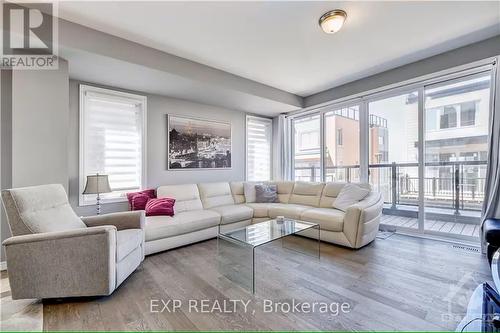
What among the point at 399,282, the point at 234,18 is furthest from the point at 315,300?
the point at 234,18

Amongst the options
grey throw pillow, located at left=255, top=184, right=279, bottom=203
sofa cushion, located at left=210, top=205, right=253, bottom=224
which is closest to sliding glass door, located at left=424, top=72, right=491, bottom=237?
→ grey throw pillow, located at left=255, top=184, right=279, bottom=203

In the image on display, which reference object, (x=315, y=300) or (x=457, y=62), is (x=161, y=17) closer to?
(x=315, y=300)

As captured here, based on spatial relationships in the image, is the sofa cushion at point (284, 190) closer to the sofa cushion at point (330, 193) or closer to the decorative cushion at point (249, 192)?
the decorative cushion at point (249, 192)

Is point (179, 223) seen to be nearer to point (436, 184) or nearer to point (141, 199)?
point (141, 199)

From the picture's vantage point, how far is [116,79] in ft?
9.95

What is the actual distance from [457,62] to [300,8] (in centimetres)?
235

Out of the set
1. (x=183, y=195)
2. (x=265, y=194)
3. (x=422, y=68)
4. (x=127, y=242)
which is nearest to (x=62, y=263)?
(x=127, y=242)

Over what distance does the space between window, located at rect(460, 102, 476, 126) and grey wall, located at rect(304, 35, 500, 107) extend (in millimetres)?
601

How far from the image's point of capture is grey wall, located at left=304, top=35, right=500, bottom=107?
2.63 meters

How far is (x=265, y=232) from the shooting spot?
2.50 meters

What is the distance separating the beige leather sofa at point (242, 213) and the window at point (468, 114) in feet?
4.95

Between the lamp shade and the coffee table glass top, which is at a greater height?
the lamp shade

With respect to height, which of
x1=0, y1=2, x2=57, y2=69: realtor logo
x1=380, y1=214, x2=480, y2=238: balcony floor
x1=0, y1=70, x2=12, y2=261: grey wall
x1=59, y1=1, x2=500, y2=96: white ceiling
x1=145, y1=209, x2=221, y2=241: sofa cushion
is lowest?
x1=380, y1=214, x2=480, y2=238: balcony floor

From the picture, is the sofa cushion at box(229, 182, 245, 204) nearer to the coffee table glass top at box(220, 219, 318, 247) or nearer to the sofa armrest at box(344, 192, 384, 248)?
the coffee table glass top at box(220, 219, 318, 247)
